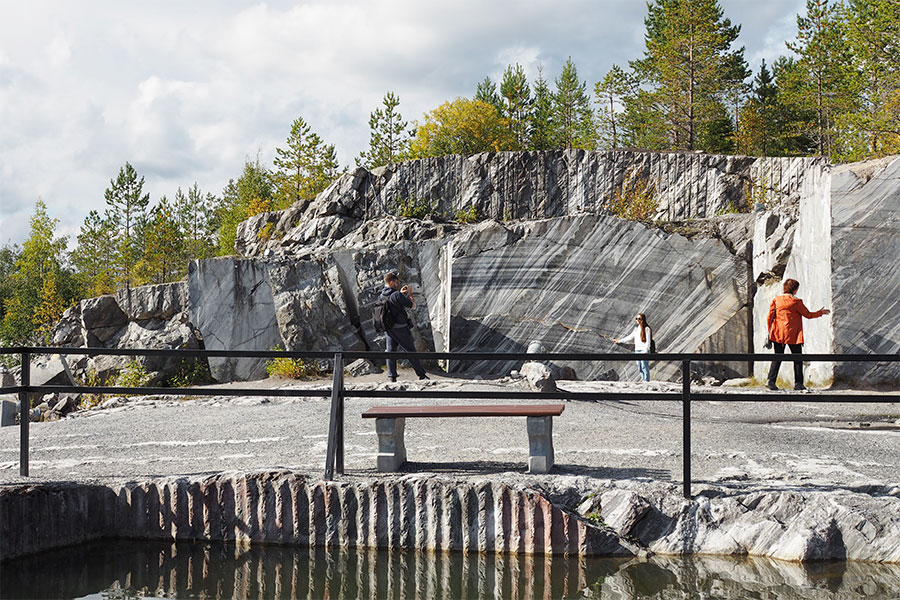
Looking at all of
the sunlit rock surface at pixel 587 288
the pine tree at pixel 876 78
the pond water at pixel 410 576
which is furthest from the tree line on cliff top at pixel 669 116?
the pond water at pixel 410 576

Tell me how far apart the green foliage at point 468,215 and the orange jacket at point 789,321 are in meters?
12.9

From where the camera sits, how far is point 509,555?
5.03 m

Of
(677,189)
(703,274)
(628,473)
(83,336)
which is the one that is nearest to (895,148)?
(677,189)

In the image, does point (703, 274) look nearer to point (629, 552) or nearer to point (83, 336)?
point (629, 552)

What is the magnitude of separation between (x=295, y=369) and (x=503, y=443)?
9.05 metres

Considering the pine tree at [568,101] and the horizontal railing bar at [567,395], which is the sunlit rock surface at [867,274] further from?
the pine tree at [568,101]

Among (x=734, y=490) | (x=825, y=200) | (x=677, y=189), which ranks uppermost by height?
(x=677, y=189)

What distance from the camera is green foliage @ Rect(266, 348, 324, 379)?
15.8 metres

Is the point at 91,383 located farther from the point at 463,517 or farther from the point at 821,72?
the point at 821,72

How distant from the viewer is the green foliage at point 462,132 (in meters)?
31.8

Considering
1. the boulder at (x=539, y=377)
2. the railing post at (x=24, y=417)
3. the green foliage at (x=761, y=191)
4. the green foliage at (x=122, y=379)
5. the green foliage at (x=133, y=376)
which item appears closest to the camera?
the railing post at (x=24, y=417)

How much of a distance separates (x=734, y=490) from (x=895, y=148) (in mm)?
20358

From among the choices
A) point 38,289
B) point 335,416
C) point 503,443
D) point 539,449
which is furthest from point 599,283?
point 38,289

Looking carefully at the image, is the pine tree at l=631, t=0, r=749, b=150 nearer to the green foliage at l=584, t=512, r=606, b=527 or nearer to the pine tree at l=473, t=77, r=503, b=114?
the pine tree at l=473, t=77, r=503, b=114
